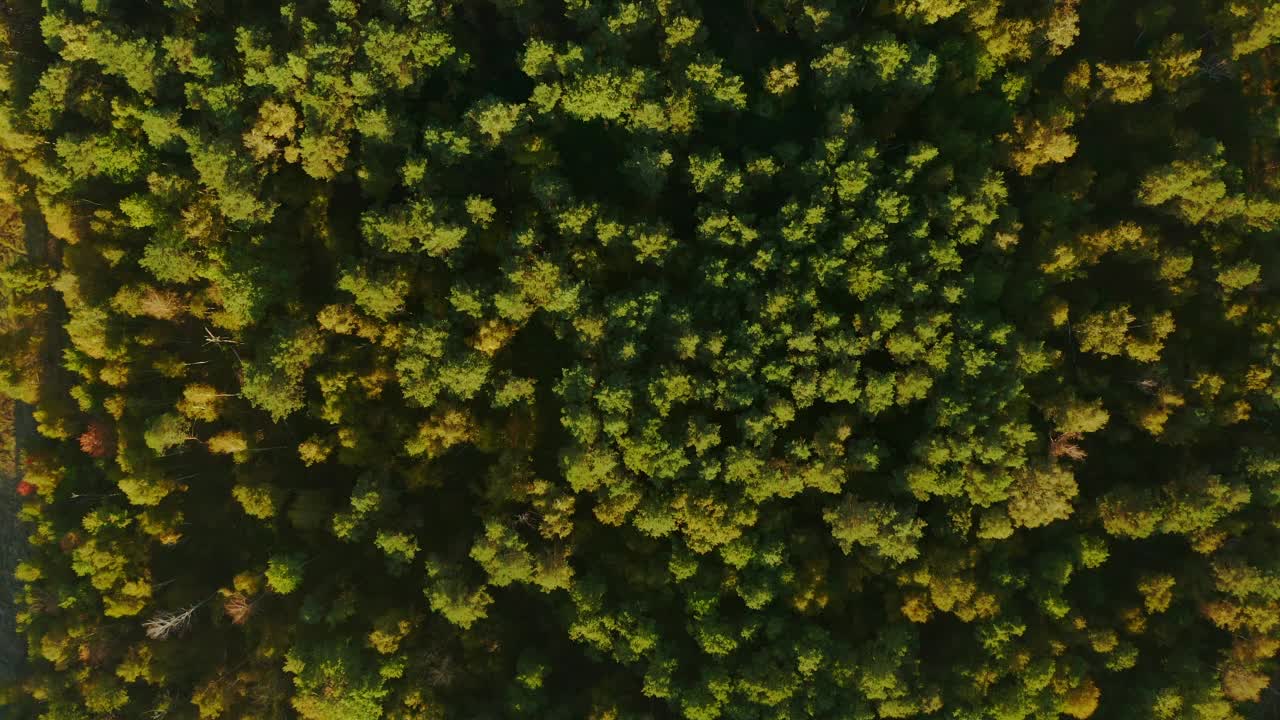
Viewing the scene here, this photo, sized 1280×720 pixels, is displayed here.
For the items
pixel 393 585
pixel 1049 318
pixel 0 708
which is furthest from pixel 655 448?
pixel 0 708

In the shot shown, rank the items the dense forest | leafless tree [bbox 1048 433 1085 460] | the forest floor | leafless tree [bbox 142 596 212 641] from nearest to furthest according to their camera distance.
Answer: the dense forest < leafless tree [bbox 1048 433 1085 460] < leafless tree [bbox 142 596 212 641] < the forest floor

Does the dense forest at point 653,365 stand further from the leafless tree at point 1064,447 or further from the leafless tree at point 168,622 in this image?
the leafless tree at point 1064,447

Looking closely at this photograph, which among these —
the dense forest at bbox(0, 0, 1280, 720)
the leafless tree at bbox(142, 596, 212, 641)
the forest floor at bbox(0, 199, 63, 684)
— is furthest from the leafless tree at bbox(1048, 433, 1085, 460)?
the forest floor at bbox(0, 199, 63, 684)

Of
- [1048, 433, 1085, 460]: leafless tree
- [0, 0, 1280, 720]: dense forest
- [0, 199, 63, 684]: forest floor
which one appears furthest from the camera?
[0, 199, 63, 684]: forest floor

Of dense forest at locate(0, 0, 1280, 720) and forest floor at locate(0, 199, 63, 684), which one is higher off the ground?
dense forest at locate(0, 0, 1280, 720)

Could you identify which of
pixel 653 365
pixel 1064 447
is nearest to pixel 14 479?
pixel 653 365

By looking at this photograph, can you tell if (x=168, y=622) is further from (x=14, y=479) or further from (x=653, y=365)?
(x=653, y=365)

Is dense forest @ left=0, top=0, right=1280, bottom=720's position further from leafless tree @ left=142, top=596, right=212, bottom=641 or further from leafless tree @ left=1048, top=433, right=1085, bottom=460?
leafless tree @ left=1048, top=433, right=1085, bottom=460

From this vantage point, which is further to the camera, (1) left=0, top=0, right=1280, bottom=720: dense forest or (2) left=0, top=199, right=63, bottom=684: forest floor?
(2) left=0, top=199, right=63, bottom=684: forest floor
